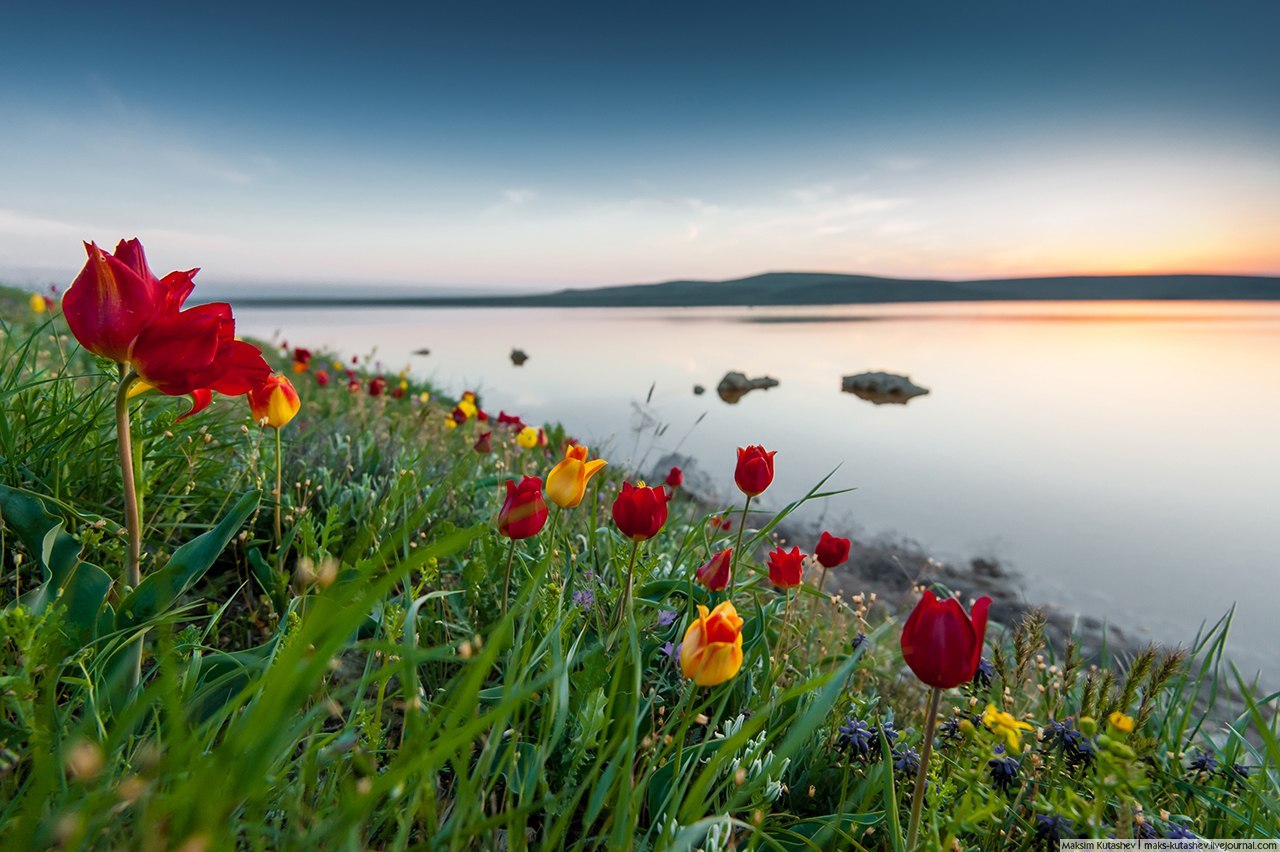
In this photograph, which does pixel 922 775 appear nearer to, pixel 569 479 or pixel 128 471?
pixel 569 479

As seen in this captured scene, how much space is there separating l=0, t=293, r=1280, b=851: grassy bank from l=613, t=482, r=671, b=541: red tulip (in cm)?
10

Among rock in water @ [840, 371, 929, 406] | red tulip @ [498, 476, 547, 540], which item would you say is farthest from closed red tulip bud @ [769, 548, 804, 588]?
rock in water @ [840, 371, 929, 406]

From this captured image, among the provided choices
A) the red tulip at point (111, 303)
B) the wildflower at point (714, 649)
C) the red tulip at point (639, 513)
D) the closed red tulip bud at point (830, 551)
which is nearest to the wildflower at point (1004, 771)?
the wildflower at point (714, 649)

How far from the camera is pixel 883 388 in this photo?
18281 mm

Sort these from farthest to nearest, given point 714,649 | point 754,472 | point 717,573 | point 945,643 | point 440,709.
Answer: point 754,472, point 717,573, point 440,709, point 714,649, point 945,643

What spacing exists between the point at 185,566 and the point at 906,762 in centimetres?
177

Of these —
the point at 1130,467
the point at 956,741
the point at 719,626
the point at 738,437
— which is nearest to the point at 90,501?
Answer: the point at 719,626

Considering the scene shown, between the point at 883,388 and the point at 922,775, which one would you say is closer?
the point at 922,775

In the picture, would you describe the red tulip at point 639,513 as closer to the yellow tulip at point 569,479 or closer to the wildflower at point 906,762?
the yellow tulip at point 569,479

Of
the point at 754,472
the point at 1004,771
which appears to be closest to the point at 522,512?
the point at 754,472

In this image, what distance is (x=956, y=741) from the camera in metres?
1.66

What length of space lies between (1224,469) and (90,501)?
15.5 metres

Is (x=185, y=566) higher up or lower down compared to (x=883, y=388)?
higher up

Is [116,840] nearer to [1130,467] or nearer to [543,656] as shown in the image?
[543,656]
